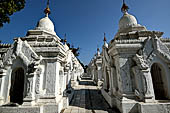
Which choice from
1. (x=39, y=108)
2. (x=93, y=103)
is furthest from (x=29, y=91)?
(x=93, y=103)

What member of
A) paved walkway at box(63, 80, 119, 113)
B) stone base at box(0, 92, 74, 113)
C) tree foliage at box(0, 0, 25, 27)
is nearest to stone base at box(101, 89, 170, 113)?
paved walkway at box(63, 80, 119, 113)

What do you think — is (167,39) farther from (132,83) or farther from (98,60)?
(98,60)

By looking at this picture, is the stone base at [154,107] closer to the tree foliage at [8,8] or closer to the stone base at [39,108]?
the stone base at [39,108]

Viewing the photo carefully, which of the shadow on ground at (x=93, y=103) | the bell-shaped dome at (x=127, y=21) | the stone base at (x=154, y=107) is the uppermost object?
the bell-shaped dome at (x=127, y=21)

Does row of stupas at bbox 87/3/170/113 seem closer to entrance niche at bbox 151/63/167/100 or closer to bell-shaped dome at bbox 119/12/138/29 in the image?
entrance niche at bbox 151/63/167/100

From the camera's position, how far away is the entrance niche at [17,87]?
232 inches

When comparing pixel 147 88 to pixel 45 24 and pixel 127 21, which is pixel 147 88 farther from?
pixel 45 24

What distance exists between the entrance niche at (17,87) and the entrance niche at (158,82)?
901cm

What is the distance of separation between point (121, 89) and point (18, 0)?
11.0 meters

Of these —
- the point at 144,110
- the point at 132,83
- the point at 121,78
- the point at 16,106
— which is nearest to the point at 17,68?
the point at 16,106

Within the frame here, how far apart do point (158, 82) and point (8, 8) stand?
1248cm

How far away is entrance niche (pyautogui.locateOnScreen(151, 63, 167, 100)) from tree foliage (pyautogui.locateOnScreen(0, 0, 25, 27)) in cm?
1175

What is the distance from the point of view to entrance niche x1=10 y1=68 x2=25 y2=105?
5887 millimetres

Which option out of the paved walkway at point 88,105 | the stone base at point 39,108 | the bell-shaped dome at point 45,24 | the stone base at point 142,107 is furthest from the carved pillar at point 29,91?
the stone base at point 142,107
